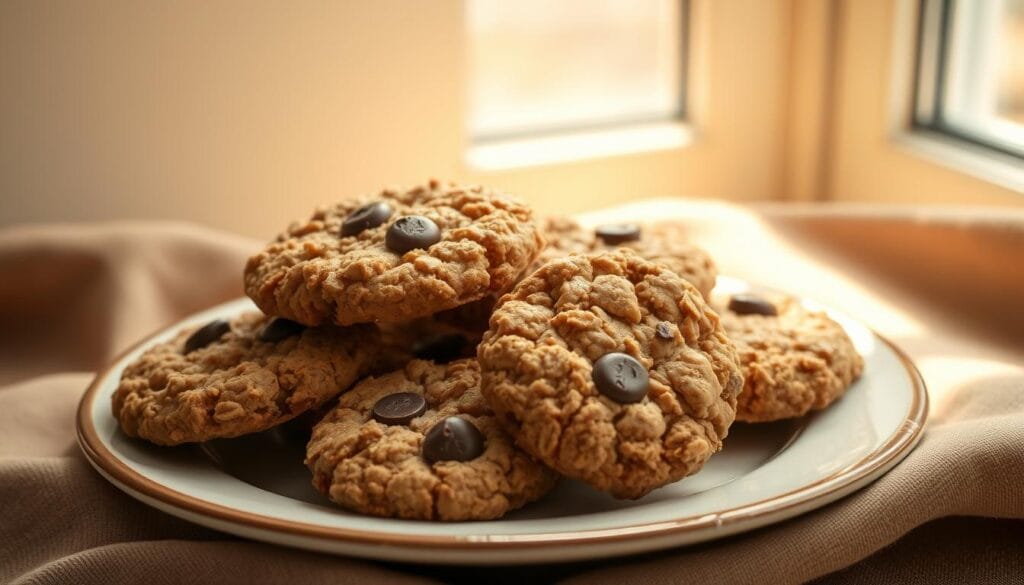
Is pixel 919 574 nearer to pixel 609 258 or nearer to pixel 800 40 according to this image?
pixel 609 258

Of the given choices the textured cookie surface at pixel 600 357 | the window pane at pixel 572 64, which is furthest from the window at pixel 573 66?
the textured cookie surface at pixel 600 357

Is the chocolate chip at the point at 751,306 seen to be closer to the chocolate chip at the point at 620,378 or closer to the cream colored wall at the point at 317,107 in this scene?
the chocolate chip at the point at 620,378

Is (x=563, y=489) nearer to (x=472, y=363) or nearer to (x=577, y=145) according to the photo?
(x=472, y=363)

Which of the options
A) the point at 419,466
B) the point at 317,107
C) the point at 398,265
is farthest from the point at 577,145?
the point at 419,466

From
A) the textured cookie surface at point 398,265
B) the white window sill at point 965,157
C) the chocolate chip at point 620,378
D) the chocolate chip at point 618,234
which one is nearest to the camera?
the chocolate chip at point 620,378

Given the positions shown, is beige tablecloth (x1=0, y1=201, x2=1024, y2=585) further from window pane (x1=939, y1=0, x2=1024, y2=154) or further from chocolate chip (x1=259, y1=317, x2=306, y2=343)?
window pane (x1=939, y1=0, x2=1024, y2=154)

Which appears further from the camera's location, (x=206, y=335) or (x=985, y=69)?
(x=985, y=69)
